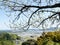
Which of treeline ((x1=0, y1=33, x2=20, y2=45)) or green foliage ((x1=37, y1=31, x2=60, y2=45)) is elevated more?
green foliage ((x1=37, y1=31, x2=60, y2=45))

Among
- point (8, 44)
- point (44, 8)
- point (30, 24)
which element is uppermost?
point (44, 8)

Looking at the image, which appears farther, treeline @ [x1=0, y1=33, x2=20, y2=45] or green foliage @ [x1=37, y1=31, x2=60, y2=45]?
treeline @ [x1=0, y1=33, x2=20, y2=45]

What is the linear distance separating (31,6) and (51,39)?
15607mm

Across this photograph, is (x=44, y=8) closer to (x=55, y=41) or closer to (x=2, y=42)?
(x=55, y=41)

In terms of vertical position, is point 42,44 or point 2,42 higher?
point 42,44

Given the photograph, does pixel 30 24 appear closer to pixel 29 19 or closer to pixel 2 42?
pixel 29 19

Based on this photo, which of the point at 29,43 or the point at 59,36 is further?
the point at 29,43

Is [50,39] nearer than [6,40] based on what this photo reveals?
Yes

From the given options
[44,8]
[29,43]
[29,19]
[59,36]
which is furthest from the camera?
[29,43]

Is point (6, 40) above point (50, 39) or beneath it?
beneath

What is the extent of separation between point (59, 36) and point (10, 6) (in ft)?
49.3

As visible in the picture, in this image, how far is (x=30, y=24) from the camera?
8.10 metres

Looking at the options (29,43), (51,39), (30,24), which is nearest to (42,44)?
(51,39)

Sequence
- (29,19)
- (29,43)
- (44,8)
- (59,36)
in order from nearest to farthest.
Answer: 1. (44,8)
2. (29,19)
3. (59,36)
4. (29,43)
